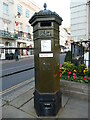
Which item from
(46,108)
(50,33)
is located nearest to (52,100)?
(46,108)

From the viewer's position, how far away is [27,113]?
2686mm

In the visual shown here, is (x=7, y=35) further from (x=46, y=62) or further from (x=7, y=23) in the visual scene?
(x=46, y=62)

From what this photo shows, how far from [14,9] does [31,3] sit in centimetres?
715

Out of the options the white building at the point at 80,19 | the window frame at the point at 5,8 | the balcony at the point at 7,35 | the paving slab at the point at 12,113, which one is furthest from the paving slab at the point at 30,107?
the window frame at the point at 5,8

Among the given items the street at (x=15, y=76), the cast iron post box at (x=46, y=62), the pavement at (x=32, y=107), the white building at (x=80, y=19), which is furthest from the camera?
the white building at (x=80, y=19)

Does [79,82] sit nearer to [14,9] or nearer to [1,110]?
[1,110]

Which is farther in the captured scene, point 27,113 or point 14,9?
point 14,9

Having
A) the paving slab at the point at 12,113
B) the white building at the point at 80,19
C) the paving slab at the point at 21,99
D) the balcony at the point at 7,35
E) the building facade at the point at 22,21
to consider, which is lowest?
the paving slab at the point at 12,113

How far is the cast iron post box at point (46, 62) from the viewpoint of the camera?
2504 mm

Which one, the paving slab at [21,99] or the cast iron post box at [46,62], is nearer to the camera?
the cast iron post box at [46,62]

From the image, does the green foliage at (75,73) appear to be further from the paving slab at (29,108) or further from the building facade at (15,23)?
the building facade at (15,23)

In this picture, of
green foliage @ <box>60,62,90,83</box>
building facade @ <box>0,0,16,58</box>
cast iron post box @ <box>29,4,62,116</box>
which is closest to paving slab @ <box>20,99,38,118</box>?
cast iron post box @ <box>29,4,62,116</box>

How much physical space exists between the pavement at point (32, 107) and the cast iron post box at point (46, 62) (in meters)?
0.21

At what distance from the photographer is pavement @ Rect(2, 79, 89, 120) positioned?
103 inches
